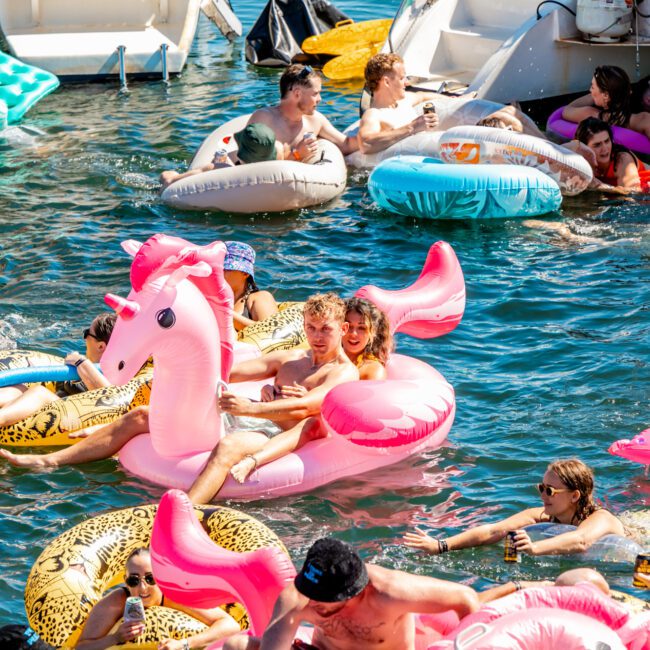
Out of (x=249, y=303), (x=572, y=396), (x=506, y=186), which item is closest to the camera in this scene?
(x=572, y=396)

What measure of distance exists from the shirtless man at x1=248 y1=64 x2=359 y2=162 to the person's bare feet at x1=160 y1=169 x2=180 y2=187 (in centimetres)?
84

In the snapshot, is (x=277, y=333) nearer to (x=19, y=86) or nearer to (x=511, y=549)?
(x=511, y=549)

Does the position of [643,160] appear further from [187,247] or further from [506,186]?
[187,247]

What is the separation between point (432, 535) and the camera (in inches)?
231

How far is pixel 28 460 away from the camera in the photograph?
21.1 ft

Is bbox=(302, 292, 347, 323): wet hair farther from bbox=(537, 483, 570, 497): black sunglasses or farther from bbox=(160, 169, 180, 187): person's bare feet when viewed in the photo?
bbox=(160, 169, 180, 187): person's bare feet

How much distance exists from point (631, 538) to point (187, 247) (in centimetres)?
256

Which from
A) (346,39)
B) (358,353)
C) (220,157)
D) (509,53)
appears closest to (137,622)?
(358,353)

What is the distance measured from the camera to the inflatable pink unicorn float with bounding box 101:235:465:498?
18.5 feet

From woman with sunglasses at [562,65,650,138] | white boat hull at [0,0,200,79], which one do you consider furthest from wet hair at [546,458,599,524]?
white boat hull at [0,0,200,79]

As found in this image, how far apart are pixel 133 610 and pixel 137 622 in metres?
0.06

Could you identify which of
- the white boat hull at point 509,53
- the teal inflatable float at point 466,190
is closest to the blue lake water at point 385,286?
the teal inflatable float at point 466,190

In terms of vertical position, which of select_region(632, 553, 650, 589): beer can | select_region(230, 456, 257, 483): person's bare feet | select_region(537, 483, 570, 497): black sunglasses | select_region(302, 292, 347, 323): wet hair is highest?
select_region(302, 292, 347, 323): wet hair

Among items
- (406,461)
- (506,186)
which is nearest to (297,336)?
(406,461)
